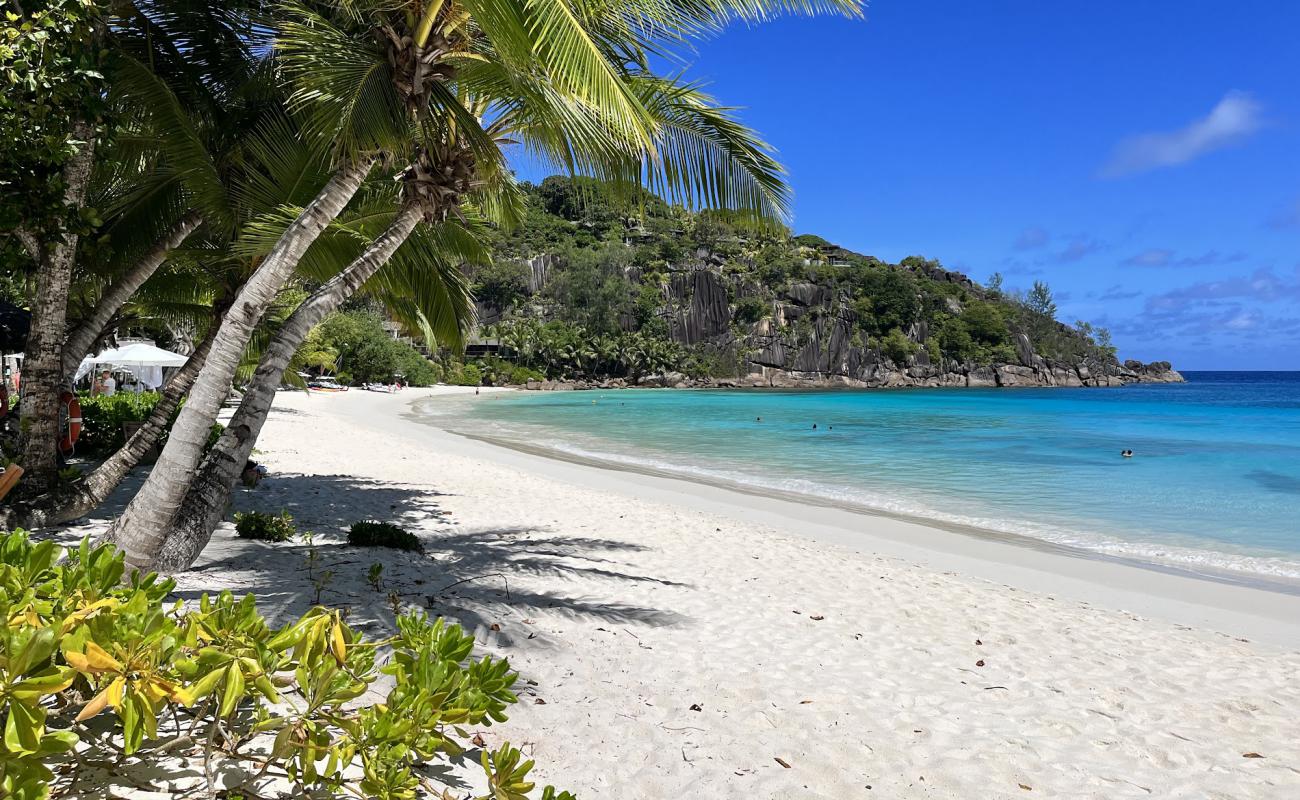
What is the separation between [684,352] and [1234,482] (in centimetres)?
7936

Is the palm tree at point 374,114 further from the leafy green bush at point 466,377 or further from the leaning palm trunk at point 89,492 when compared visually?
the leafy green bush at point 466,377

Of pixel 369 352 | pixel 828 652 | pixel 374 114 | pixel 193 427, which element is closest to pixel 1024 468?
pixel 828 652

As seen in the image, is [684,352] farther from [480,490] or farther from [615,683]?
[615,683]

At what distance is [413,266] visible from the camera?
25.6ft

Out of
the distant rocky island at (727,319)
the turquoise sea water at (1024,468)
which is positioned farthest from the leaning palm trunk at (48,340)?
the distant rocky island at (727,319)

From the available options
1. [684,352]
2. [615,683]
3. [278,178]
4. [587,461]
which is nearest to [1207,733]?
[615,683]

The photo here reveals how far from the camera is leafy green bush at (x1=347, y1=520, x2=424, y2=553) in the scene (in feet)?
21.7

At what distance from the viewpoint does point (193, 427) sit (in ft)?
14.8

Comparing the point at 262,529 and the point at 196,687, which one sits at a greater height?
the point at 196,687

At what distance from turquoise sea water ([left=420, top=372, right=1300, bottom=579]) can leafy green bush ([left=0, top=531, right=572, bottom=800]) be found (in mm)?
10012

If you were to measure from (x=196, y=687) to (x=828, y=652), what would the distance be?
405 cm

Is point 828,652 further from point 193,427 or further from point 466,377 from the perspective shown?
point 466,377

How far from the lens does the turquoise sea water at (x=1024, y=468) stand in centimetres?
1095

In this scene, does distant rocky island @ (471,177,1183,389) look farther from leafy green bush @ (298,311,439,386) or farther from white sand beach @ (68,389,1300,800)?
white sand beach @ (68,389,1300,800)
